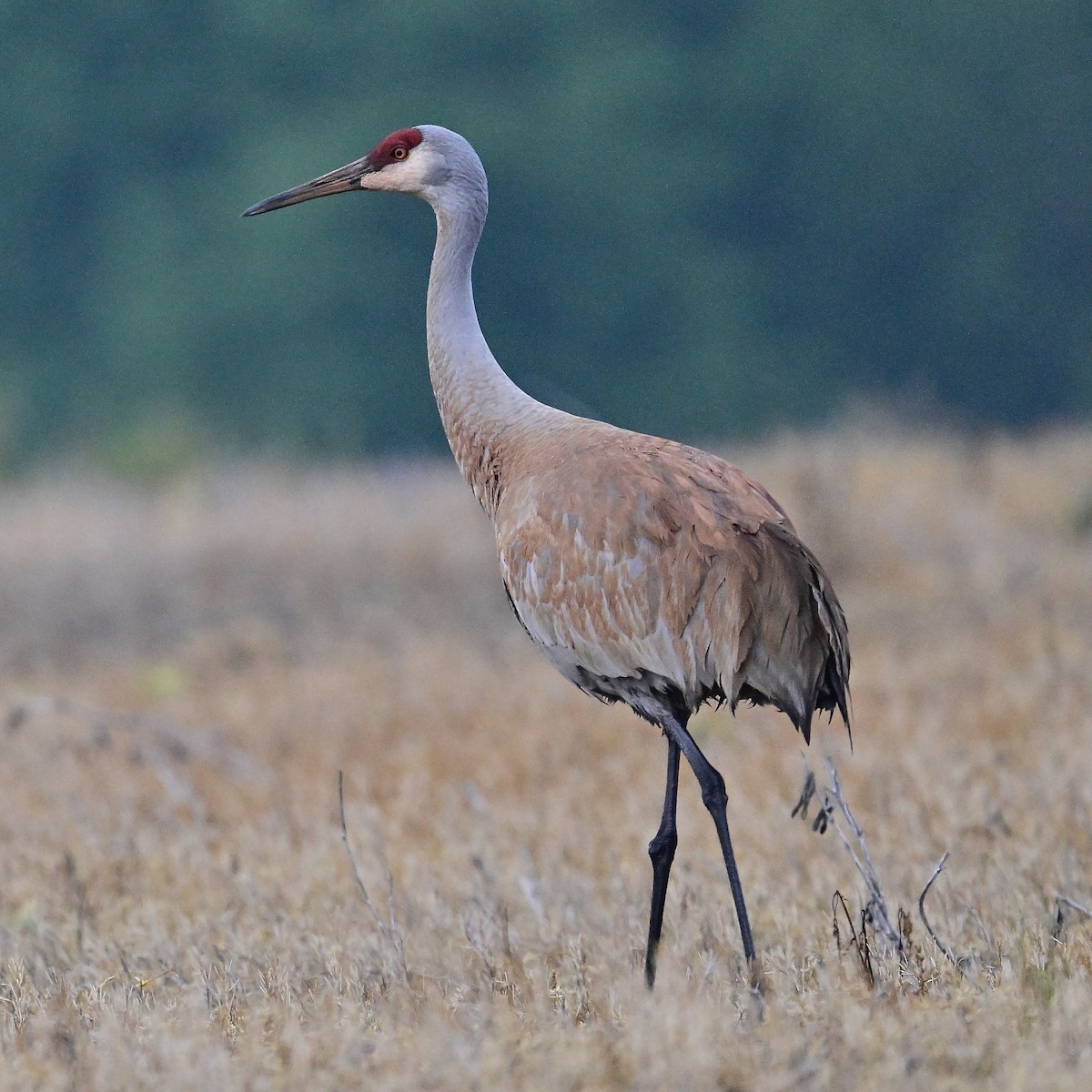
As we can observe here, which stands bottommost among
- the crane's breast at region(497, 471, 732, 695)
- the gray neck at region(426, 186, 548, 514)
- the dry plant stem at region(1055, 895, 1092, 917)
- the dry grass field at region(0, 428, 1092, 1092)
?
the dry grass field at region(0, 428, 1092, 1092)

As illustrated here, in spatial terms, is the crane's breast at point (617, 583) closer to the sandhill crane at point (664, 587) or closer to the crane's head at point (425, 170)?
the sandhill crane at point (664, 587)

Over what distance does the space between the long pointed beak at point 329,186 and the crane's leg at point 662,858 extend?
65.9 inches

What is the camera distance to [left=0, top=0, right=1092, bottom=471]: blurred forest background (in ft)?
59.1

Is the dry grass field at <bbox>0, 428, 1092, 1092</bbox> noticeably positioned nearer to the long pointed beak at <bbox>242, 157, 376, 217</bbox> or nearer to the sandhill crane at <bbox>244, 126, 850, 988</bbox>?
the sandhill crane at <bbox>244, 126, 850, 988</bbox>

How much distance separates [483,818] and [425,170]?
2119 mm

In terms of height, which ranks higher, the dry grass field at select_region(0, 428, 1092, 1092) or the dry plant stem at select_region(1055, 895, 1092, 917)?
the dry plant stem at select_region(1055, 895, 1092, 917)

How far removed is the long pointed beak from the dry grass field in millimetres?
1788

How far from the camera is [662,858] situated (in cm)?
367

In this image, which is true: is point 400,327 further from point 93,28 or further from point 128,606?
point 128,606

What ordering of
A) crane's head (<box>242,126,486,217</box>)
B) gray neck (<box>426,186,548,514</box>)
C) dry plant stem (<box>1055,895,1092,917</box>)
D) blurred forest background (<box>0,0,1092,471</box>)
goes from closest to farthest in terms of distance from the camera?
dry plant stem (<box>1055,895,1092,917</box>) < gray neck (<box>426,186,548,514</box>) < crane's head (<box>242,126,486,217</box>) < blurred forest background (<box>0,0,1092,471</box>)

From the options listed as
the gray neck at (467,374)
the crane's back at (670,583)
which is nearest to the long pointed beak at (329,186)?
the gray neck at (467,374)

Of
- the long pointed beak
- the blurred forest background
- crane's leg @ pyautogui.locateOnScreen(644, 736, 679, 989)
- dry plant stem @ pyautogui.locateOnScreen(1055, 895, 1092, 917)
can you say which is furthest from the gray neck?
the blurred forest background

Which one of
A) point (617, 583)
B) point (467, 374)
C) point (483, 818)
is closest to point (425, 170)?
point (467, 374)

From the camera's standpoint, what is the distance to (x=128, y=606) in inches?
Result: 365
